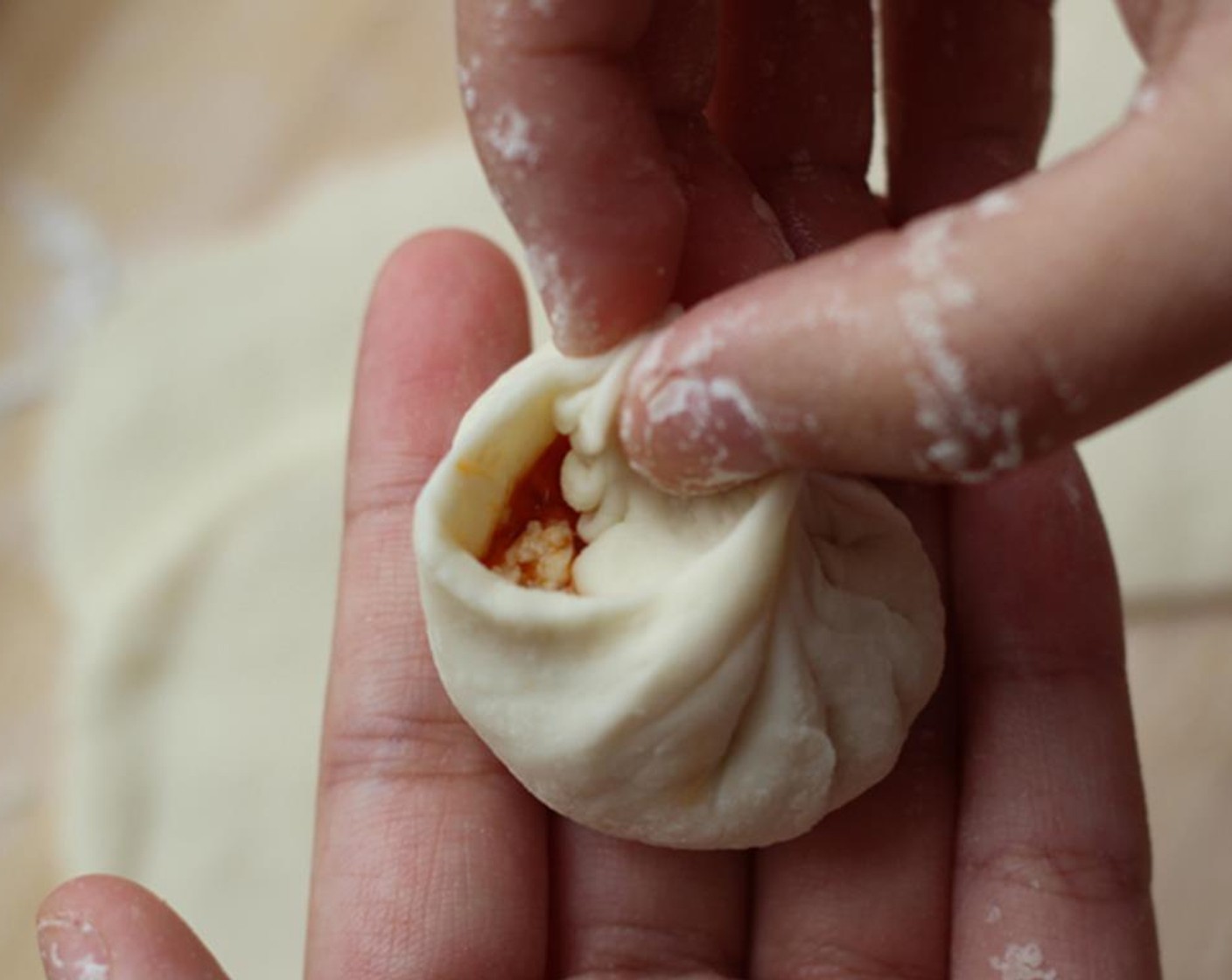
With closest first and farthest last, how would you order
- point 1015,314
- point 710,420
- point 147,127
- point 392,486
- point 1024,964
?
point 1015,314 → point 710,420 → point 1024,964 → point 392,486 → point 147,127

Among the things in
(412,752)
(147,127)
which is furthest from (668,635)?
(147,127)

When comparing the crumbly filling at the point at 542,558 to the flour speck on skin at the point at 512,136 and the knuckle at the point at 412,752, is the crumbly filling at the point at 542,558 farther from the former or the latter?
the flour speck on skin at the point at 512,136

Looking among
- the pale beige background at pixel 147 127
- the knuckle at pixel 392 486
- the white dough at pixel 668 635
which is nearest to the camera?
the white dough at pixel 668 635

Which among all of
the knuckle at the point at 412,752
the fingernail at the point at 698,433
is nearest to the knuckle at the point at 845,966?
the knuckle at the point at 412,752

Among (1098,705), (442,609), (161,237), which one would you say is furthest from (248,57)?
(1098,705)

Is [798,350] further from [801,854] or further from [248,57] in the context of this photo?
[248,57]

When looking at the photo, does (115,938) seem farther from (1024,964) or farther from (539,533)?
(1024,964)
